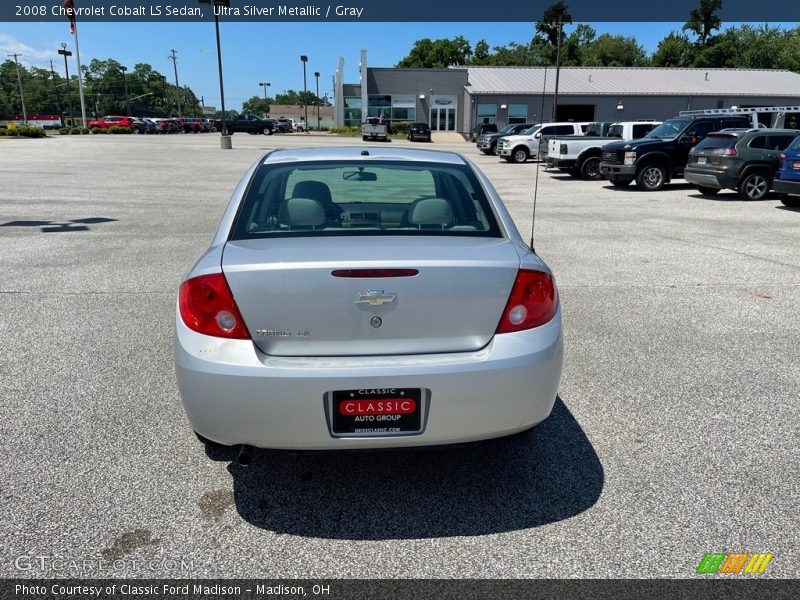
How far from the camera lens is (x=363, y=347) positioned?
275cm

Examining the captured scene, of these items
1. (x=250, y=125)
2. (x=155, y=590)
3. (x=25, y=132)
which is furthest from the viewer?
(x=250, y=125)

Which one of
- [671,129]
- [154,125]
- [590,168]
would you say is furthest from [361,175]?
[154,125]

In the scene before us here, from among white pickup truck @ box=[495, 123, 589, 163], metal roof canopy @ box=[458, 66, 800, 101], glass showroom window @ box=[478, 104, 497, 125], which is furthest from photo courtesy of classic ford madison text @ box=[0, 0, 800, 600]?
glass showroom window @ box=[478, 104, 497, 125]

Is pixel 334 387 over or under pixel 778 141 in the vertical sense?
under

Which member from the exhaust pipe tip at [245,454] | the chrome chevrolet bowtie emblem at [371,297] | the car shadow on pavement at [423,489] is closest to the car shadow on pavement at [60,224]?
the car shadow on pavement at [423,489]

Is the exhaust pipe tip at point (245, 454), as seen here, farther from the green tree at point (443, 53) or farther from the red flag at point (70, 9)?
the green tree at point (443, 53)

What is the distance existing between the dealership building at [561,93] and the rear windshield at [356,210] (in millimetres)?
47971

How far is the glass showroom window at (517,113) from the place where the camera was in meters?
53.7

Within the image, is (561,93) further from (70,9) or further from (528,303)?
(528,303)

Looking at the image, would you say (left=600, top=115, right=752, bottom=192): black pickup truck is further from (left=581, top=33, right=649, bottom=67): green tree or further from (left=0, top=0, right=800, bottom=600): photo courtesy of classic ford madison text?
(left=581, top=33, right=649, bottom=67): green tree

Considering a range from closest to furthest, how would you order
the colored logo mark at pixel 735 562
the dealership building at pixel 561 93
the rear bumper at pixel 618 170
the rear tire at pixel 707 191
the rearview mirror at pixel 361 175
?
the colored logo mark at pixel 735 562
the rearview mirror at pixel 361 175
the rear tire at pixel 707 191
the rear bumper at pixel 618 170
the dealership building at pixel 561 93

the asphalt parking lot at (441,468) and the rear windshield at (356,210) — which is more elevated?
the rear windshield at (356,210)

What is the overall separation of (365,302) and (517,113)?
5463 cm

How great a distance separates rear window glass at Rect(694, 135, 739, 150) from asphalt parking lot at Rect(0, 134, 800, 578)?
30.1ft
